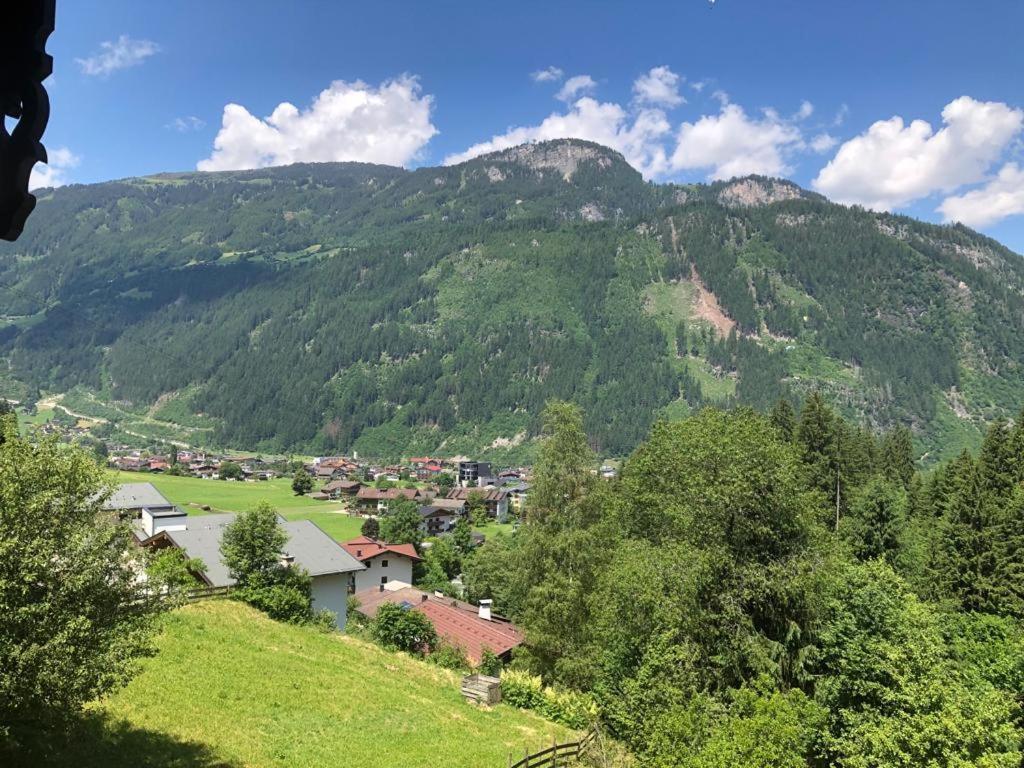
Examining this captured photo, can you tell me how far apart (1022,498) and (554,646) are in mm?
26869

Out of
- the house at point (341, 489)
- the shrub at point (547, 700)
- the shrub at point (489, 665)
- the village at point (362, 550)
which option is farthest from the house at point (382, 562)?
the house at point (341, 489)

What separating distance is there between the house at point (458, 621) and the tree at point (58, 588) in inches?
1161

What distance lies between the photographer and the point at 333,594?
50.3 meters

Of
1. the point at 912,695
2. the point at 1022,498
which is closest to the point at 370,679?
the point at 912,695

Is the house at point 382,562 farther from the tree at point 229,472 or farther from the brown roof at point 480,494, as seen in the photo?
the tree at point 229,472

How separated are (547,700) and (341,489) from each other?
5074 inches

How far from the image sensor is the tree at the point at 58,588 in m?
12.1

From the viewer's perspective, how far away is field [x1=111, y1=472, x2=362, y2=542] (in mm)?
105375

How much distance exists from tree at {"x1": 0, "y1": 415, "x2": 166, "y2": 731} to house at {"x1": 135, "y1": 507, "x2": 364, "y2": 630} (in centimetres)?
3087

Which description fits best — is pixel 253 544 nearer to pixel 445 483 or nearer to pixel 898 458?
pixel 898 458

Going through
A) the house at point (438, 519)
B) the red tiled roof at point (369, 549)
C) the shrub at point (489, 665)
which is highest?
the shrub at point (489, 665)

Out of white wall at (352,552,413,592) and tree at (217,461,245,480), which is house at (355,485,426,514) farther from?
white wall at (352,552,413,592)

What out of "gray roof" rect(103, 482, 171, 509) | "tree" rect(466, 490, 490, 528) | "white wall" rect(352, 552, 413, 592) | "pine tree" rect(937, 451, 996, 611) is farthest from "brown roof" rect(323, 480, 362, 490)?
"pine tree" rect(937, 451, 996, 611)

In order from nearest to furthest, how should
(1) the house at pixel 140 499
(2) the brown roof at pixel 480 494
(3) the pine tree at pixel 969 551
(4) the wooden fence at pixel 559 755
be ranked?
1. (4) the wooden fence at pixel 559 755
2. (3) the pine tree at pixel 969 551
3. (1) the house at pixel 140 499
4. (2) the brown roof at pixel 480 494
